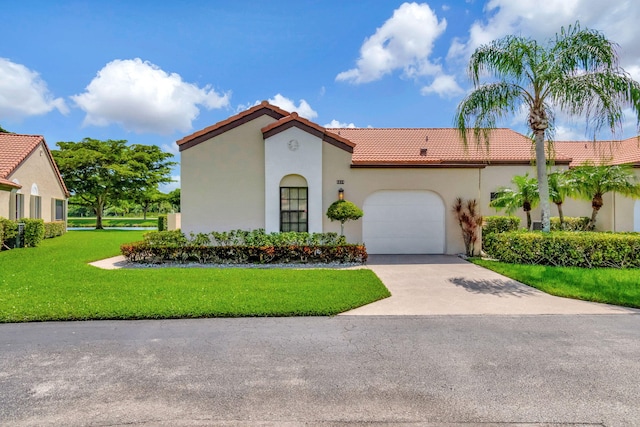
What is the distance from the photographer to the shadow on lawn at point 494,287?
771 centimetres

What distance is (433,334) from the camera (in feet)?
16.8

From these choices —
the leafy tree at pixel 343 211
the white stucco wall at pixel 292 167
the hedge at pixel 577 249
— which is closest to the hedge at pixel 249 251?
the leafy tree at pixel 343 211

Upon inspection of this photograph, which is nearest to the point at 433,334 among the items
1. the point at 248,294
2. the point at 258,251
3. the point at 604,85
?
the point at 248,294

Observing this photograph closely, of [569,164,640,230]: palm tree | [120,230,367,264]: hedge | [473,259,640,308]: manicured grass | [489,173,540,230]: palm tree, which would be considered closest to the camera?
[473,259,640,308]: manicured grass

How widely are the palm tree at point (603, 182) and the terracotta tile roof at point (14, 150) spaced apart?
26.0 metres

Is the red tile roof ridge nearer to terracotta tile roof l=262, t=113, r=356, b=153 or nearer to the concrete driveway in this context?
terracotta tile roof l=262, t=113, r=356, b=153

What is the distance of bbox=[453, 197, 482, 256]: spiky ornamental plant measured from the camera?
43.0 feet

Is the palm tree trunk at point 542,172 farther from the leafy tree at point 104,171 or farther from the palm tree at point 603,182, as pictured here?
the leafy tree at point 104,171

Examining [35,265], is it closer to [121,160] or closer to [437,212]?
[437,212]

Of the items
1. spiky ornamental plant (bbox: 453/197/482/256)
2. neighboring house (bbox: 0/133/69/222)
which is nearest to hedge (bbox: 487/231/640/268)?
spiky ornamental plant (bbox: 453/197/482/256)

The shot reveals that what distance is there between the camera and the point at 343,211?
12039mm

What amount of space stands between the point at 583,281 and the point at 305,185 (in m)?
9.20

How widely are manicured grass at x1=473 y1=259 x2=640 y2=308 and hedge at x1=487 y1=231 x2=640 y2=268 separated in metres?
0.47

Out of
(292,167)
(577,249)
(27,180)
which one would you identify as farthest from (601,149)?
(27,180)
